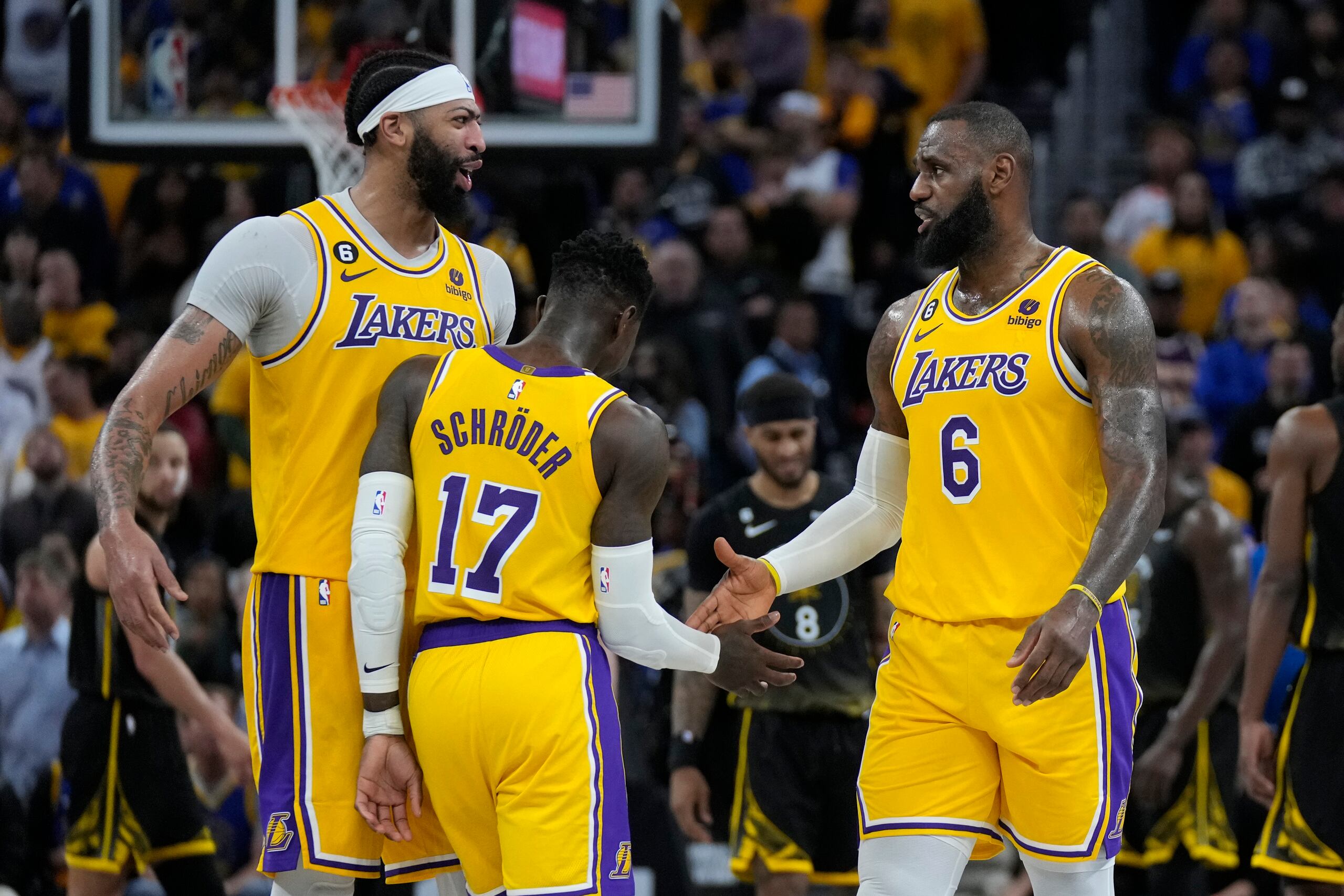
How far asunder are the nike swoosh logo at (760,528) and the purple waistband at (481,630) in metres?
3.01

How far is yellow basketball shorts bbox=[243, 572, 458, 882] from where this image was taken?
4.95 metres

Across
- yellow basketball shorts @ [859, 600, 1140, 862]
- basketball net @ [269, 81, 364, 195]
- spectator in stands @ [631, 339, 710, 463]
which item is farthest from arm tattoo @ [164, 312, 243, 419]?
spectator in stands @ [631, 339, 710, 463]

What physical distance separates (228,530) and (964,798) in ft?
21.1

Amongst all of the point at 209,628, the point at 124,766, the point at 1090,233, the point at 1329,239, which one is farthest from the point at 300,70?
the point at 1329,239

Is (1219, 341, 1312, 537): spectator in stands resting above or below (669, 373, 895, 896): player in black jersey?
above

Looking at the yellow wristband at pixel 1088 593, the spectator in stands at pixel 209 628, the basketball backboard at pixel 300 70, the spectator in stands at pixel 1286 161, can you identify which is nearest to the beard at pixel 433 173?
the yellow wristband at pixel 1088 593

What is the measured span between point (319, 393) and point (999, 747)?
2.16m

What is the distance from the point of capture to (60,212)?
13.3 m

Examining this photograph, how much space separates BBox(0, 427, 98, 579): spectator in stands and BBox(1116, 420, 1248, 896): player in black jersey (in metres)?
5.92

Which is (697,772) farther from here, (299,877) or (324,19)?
(324,19)

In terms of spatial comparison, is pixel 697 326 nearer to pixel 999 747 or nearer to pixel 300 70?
pixel 300 70

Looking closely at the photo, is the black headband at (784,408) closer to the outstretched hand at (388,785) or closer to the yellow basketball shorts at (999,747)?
the yellow basketball shorts at (999,747)

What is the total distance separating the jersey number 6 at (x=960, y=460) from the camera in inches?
199

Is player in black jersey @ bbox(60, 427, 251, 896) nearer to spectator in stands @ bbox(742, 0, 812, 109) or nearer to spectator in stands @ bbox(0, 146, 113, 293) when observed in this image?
spectator in stands @ bbox(0, 146, 113, 293)
